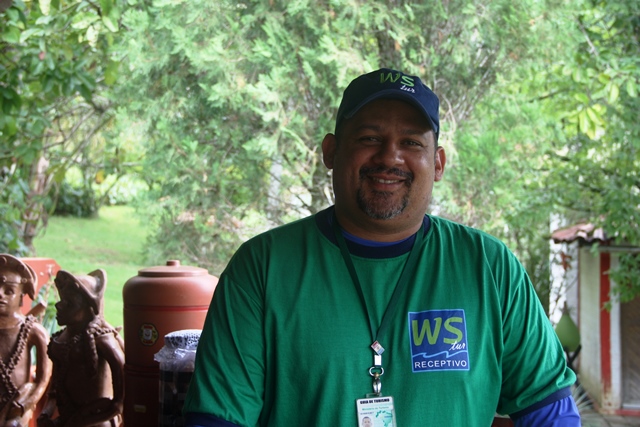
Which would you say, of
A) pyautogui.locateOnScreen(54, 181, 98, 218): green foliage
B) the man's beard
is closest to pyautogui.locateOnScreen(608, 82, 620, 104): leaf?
the man's beard

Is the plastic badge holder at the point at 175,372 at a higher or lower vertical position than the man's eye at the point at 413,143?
lower

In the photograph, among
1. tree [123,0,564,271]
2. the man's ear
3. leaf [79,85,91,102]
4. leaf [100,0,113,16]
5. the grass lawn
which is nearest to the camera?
the man's ear

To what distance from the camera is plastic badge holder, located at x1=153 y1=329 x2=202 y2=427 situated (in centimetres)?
208

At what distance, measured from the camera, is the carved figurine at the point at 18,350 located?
250cm

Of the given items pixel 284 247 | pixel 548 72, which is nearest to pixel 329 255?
pixel 284 247

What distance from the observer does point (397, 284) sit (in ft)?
5.59

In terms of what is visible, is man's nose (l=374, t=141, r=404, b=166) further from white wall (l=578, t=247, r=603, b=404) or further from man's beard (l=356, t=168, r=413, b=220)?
white wall (l=578, t=247, r=603, b=404)

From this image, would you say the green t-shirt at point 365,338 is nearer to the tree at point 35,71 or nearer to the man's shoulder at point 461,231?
the man's shoulder at point 461,231

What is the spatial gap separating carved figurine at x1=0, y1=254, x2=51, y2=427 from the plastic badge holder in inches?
26.5

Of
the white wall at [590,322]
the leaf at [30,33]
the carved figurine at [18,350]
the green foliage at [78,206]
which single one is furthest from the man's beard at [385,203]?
the green foliage at [78,206]

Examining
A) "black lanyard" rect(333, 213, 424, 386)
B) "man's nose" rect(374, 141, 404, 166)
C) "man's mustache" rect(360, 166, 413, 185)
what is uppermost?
"man's nose" rect(374, 141, 404, 166)

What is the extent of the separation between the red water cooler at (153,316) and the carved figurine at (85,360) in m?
0.08

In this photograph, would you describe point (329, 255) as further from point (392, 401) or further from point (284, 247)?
point (392, 401)

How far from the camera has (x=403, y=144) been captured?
69.8 inches
